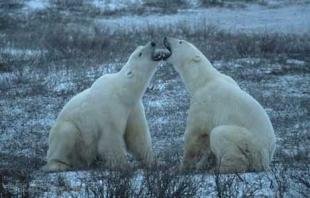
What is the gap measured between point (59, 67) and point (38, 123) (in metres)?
3.58

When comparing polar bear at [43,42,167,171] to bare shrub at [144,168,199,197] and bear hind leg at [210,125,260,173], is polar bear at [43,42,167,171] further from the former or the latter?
bare shrub at [144,168,199,197]

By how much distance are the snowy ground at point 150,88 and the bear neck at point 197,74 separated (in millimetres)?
819

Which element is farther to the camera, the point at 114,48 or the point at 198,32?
the point at 198,32

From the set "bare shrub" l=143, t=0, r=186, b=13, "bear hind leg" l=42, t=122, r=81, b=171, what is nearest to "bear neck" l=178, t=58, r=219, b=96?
"bear hind leg" l=42, t=122, r=81, b=171

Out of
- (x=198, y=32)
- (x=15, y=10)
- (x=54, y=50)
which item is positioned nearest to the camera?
(x=54, y=50)

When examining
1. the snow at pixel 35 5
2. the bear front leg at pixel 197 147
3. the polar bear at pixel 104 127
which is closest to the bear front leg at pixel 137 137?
the polar bear at pixel 104 127

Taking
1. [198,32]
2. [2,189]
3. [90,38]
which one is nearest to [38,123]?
[2,189]

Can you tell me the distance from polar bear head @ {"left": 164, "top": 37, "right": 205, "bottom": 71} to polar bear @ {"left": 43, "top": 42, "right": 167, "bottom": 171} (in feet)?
1.45

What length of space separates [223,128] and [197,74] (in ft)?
3.23

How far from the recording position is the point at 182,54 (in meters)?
7.05

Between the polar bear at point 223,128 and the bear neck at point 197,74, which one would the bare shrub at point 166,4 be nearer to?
the bear neck at point 197,74

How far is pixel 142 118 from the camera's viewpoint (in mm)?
6773

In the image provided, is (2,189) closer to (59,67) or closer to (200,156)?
(200,156)

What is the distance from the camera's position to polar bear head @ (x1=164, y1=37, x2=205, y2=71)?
6.96m
